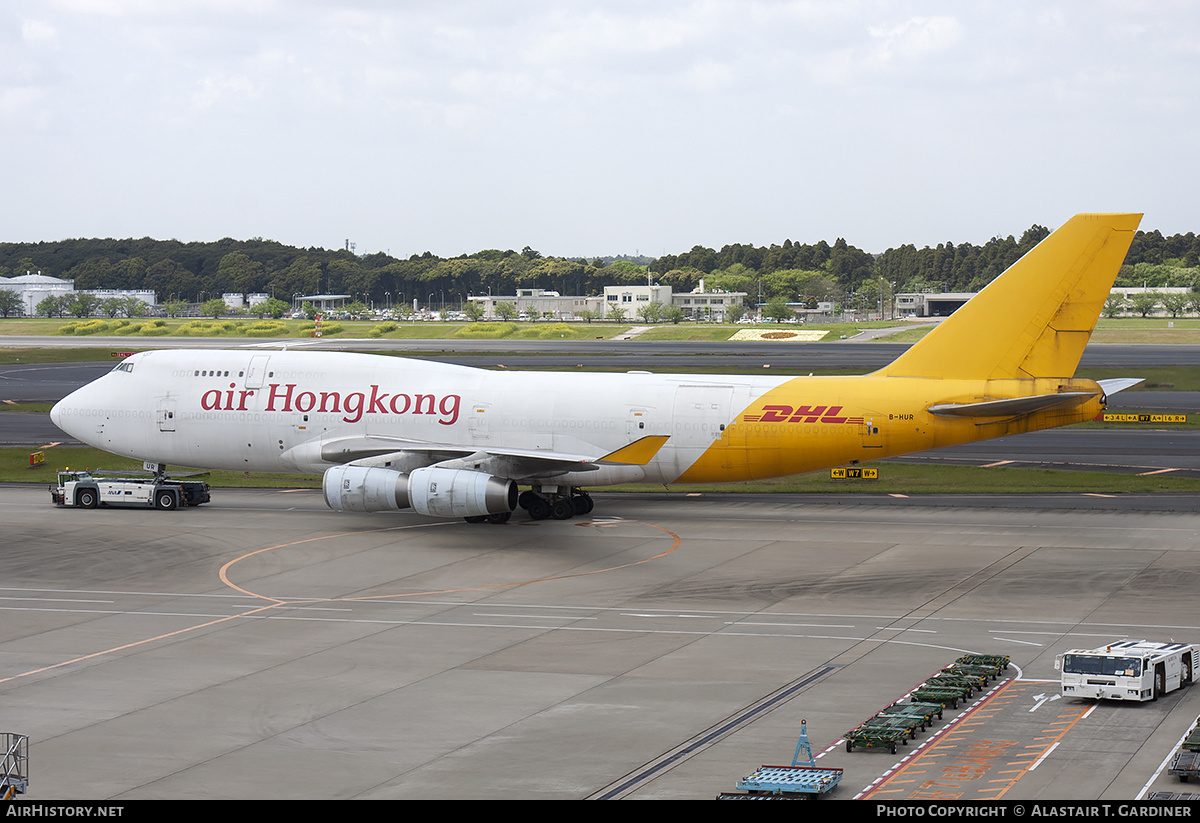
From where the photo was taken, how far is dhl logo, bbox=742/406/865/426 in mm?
42281

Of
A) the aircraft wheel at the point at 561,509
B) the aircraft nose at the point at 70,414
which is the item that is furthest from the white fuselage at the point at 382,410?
the aircraft wheel at the point at 561,509

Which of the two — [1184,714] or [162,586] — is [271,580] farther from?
[1184,714]

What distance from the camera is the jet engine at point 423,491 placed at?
4006 cm

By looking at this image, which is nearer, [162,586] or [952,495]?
[162,586]

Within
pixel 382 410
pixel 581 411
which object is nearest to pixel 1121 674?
pixel 581 411

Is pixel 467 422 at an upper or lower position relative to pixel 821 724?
upper

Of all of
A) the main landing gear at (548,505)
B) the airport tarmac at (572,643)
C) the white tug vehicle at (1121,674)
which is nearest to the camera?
the airport tarmac at (572,643)

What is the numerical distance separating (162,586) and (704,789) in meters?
21.8

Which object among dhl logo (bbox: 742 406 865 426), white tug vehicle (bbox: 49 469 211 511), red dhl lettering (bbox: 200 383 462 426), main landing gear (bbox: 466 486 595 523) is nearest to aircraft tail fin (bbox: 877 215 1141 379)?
dhl logo (bbox: 742 406 865 426)

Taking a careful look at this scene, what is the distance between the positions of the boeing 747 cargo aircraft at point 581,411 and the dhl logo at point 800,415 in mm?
51

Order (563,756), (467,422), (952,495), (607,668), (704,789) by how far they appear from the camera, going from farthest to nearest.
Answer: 1. (952,495)
2. (467,422)
3. (607,668)
4. (563,756)
5. (704,789)

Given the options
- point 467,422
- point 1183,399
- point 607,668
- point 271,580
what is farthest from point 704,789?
point 1183,399

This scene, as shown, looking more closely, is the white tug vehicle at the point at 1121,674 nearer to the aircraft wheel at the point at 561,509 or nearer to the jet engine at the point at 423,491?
the jet engine at the point at 423,491
